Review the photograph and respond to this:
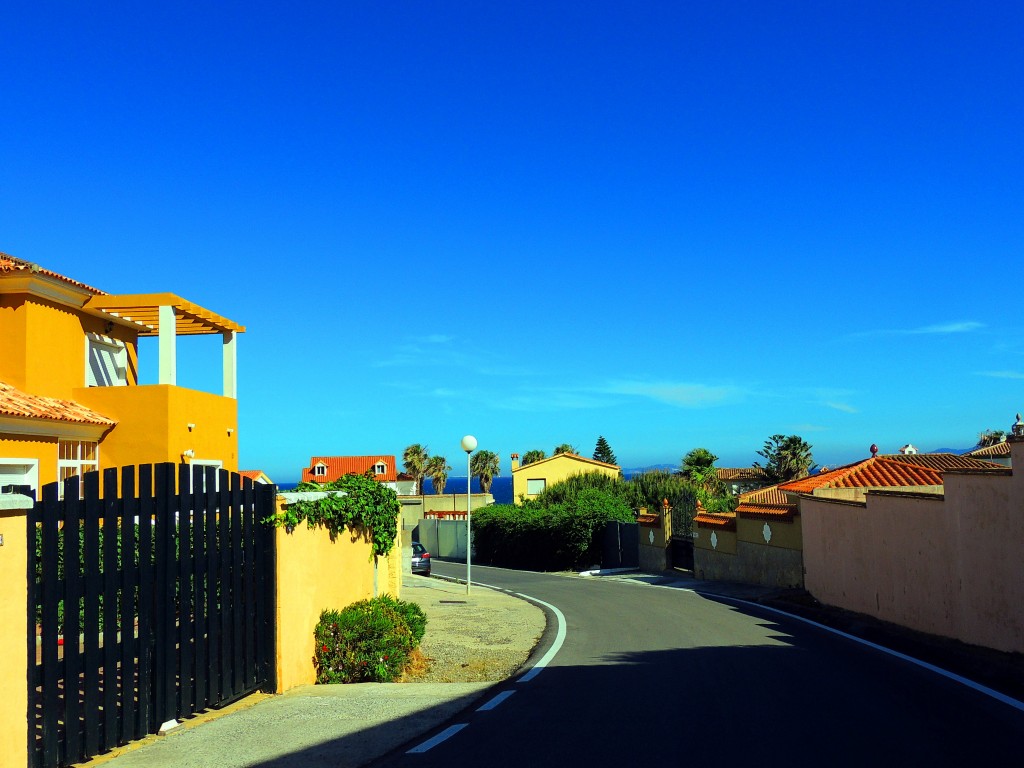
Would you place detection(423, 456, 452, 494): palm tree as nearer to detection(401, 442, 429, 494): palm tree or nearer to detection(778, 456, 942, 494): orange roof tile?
detection(401, 442, 429, 494): palm tree

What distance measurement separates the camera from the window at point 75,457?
1677 centimetres

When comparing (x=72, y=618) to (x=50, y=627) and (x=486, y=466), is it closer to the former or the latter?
(x=50, y=627)

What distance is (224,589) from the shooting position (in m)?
8.84

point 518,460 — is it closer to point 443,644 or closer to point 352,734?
point 443,644

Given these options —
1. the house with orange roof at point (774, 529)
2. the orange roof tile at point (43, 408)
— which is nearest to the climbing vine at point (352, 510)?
the orange roof tile at point (43, 408)

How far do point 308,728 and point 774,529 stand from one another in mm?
17869

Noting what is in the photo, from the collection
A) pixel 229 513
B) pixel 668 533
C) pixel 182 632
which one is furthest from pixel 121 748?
pixel 668 533

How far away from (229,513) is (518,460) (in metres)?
69.8

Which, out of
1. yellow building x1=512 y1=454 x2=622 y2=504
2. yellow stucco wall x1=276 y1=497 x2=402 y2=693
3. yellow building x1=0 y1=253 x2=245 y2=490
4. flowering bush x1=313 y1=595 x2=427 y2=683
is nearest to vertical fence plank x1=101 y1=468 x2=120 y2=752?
yellow stucco wall x1=276 y1=497 x2=402 y2=693

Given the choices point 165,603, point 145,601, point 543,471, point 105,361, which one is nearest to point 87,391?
point 105,361

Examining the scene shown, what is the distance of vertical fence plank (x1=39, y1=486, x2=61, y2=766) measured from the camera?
248 inches

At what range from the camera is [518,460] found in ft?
258

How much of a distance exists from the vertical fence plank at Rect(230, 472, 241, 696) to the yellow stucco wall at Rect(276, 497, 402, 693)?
0.69m

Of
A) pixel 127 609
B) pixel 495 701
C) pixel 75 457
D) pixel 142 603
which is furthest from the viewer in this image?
pixel 75 457
